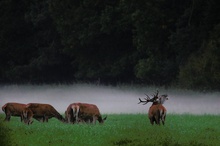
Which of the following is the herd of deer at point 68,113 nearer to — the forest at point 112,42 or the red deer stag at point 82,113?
the red deer stag at point 82,113

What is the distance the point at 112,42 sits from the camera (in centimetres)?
5731

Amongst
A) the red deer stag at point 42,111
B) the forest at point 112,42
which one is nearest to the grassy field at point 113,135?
the red deer stag at point 42,111

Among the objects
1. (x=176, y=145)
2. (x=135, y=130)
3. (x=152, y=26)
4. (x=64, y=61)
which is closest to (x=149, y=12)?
(x=152, y=26)

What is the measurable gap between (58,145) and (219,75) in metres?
27.4

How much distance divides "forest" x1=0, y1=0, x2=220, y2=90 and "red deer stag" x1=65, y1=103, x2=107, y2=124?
1952 centimetres

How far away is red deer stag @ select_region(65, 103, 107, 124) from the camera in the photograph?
2656 centimetres

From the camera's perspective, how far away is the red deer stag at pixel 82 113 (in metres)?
26.6

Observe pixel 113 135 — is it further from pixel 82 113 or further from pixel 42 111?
pixel 42 111

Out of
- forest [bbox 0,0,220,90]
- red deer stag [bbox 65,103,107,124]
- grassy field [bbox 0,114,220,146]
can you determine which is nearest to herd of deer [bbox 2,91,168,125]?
red deer stag [bbox 65,103,107,124]

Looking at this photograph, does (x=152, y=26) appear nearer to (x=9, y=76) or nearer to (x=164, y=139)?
(x=9, y=76)

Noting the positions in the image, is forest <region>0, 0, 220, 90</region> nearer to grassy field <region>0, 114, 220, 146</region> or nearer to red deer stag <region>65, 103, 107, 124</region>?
red deer stag <region>65, 103, 107, 124</region>

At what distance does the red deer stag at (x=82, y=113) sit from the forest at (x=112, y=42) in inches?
769

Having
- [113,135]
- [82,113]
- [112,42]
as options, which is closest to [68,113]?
[82,113]

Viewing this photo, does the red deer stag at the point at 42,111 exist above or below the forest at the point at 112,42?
below
